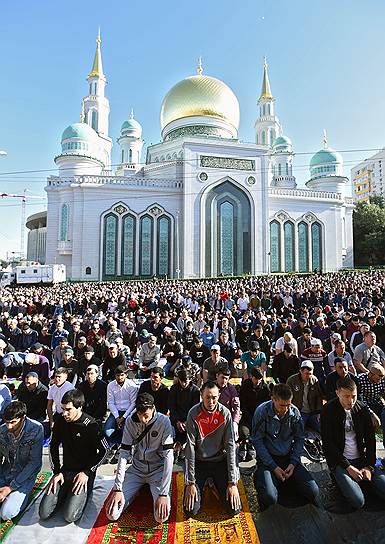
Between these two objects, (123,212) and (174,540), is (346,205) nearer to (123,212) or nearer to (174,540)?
(123,212)

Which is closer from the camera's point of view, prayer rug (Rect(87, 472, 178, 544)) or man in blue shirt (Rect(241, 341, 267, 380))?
prayer rug (Rect(87, 472, 178, 544))

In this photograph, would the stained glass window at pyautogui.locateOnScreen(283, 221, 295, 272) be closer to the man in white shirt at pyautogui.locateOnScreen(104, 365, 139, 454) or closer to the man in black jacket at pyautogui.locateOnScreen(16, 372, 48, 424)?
the man in white shirt at pyautogui.locateOnScreen(104, 365, 139, 454)

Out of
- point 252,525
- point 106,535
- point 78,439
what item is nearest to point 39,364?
point 78,439

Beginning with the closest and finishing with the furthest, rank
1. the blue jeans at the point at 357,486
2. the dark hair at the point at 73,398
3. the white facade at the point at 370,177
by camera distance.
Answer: the blue jeans at the point at 357,486 < the dark hair at the point at 73,398 < the white facade at the point at 370,177

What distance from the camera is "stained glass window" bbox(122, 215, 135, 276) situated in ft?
107

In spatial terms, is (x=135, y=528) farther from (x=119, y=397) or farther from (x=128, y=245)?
(x=128, y=245)

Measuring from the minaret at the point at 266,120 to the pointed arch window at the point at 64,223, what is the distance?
21.1 meters

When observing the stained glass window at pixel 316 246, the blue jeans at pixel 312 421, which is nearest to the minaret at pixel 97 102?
the stained glass window at pixel 316 246

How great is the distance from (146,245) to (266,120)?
1935 centimetres

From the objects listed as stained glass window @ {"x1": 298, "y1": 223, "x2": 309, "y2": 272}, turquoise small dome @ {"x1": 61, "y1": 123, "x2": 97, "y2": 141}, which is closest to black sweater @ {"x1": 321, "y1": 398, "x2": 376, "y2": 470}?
stained glass window @ {"x1": 298, "y1": 223, "x2": 309, "y2": 272}

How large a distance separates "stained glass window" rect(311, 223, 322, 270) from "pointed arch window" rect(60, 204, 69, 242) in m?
21.9

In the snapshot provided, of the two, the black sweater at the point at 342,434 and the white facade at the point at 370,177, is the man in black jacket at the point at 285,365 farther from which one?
the white facade at the point at 370,177

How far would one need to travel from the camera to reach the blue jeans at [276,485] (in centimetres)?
335

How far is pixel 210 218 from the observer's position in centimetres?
3350
